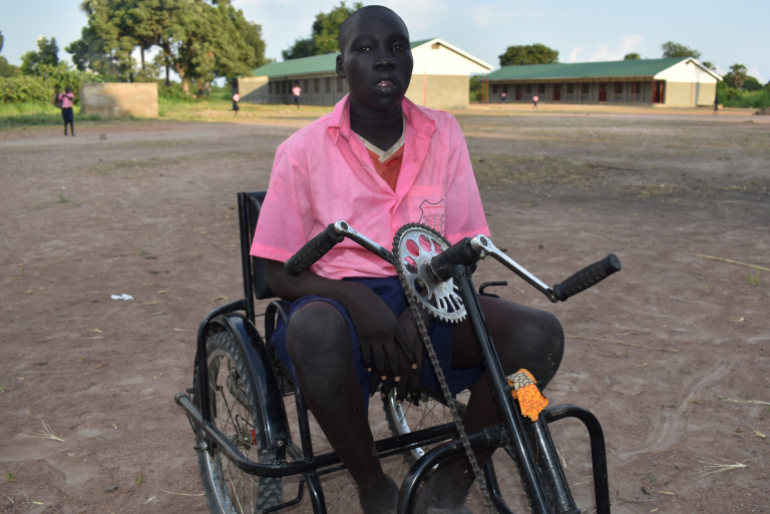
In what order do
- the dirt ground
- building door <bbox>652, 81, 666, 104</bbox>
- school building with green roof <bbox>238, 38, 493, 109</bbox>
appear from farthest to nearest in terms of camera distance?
building door <bbox>652, 81, 666, 104</bbox> < school building with green roof <bbox>238, 38, 493, 109</bbox> < the dirt ground

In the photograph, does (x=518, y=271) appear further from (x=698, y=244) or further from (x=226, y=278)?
(x=698, y=244)

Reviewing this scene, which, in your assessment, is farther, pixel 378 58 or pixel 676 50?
pixel 676 50

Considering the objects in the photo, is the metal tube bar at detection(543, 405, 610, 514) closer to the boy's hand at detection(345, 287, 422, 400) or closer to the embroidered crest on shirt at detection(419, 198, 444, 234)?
the boy's hand at detection(345, 287, 422, 400)

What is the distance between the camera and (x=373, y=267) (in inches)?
73.9

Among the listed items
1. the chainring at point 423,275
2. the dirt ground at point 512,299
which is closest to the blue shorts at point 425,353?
the chainring at point 423,275

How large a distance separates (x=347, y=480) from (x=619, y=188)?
7.06m

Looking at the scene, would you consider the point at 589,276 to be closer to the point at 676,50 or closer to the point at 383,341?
the point at 383,341

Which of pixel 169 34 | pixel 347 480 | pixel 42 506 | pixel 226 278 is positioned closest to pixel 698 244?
pixel 226 278

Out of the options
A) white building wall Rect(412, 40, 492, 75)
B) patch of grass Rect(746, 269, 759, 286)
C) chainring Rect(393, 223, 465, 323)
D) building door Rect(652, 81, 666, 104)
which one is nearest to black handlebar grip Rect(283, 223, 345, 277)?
chainring Rect(393, 223, 465, 323)

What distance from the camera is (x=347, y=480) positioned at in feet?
8.05

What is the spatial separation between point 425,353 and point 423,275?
0.37m

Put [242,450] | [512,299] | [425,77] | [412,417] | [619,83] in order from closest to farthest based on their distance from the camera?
[242,450]
[412,417]
[512,299]
[425,77]
[619,83]

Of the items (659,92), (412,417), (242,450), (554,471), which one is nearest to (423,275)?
(554,471)

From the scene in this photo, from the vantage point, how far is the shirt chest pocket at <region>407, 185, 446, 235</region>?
1945mm
